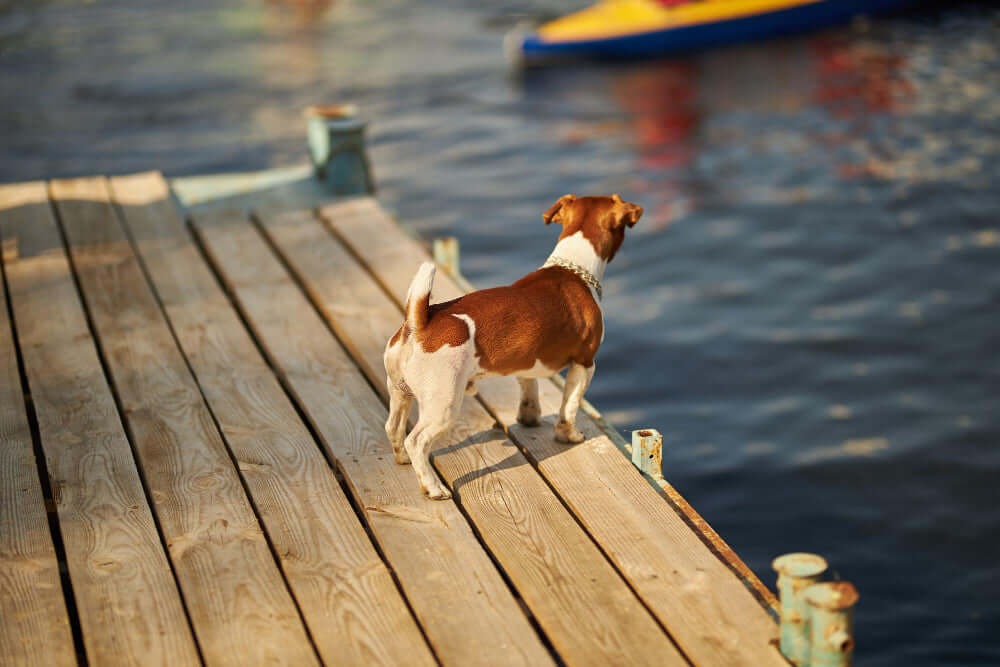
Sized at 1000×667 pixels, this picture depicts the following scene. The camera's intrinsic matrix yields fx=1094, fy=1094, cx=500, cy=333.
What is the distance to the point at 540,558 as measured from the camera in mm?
3430

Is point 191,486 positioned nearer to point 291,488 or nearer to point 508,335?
point 291,488

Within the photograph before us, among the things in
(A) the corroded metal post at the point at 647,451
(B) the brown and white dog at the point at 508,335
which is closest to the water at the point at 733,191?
(A) the corroded metal post at the point at 647,451

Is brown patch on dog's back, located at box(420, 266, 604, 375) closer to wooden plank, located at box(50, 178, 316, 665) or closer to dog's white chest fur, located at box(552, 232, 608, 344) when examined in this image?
dog's white chest fur, located at box(552, 232, 608, 344)

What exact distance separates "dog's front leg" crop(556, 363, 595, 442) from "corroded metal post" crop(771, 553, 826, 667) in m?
1.12

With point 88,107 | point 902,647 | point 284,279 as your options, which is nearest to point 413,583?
point 284,279

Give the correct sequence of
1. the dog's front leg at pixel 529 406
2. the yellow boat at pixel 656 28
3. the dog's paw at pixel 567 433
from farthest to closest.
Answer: the yellow boat at pixel 656 28 < the dog's front leg at pixel 529 406 < the dog's paw at pixel 567 433

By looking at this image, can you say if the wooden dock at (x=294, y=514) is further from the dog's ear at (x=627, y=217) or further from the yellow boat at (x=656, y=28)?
the yellow boat at (x=656, y=28)

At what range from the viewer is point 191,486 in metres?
3.81

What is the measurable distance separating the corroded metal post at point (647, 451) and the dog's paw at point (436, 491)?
0.69 metres

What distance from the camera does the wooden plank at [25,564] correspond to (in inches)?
120

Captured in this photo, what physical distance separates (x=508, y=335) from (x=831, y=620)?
4.43ft

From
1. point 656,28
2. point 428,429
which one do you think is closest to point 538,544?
point 428,429

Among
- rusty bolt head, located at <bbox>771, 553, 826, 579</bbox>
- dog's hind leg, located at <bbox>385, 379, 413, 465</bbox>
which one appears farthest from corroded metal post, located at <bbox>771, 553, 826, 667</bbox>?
dog's hind leg, located at <bbox>385, 379, 413, 465</bbox>

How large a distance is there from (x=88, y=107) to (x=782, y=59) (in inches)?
397
